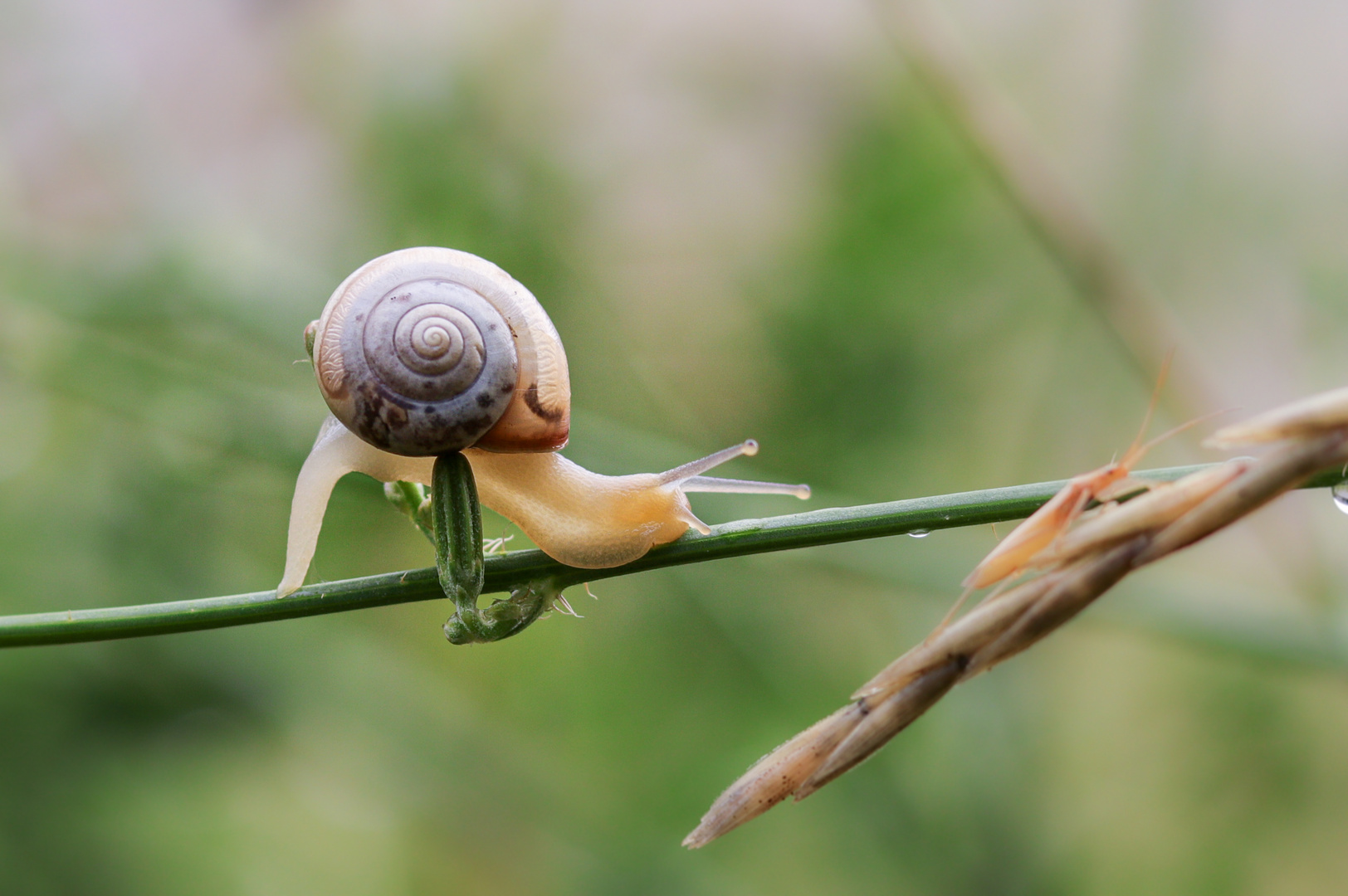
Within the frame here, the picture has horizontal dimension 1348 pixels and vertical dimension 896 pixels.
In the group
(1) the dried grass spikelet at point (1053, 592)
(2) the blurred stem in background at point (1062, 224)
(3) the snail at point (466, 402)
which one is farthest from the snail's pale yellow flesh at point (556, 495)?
(2) the blurred stem in background at point (1062, 224)

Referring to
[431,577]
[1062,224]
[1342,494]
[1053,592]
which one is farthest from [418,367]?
[1062,224]

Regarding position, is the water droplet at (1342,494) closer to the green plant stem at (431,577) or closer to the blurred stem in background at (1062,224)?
the green plant stem at (431,577)

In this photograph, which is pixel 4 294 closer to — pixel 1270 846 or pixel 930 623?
pixel 930 623

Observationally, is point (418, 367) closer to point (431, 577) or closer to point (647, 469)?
point (431, 577)

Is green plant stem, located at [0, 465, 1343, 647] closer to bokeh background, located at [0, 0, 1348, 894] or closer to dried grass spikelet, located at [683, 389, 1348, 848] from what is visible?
dried grass spikelet, located at [683, 389, 1348, 848]

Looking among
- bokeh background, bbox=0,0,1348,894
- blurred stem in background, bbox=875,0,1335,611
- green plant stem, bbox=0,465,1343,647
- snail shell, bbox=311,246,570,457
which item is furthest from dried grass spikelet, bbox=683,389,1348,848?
blurred stem in background, bbox=875,0,1335,611

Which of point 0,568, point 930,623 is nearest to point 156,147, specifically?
point 0,568
